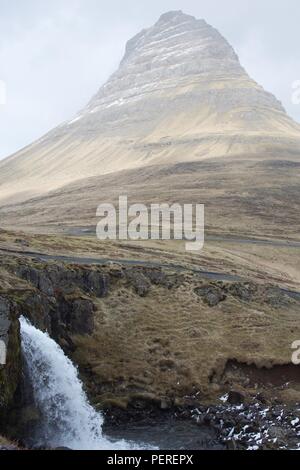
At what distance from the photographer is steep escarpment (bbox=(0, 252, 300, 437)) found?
34344 millimetres

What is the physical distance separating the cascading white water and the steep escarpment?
1190mm

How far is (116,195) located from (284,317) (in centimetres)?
12520

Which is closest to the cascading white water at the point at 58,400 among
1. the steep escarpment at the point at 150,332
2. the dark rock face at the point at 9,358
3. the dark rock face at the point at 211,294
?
the steep escarpment at the point at 150,332

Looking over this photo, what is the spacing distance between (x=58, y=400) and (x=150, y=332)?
12468 millimetres

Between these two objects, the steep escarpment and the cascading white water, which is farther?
the steep escarpment

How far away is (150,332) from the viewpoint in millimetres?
41438

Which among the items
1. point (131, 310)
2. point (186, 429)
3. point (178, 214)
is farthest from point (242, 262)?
point (178, 214)

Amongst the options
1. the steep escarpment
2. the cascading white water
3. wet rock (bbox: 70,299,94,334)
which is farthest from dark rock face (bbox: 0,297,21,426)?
wet rock (bbox: 70,299,94,334)

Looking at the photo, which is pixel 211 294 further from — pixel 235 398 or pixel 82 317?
pixel 235 398

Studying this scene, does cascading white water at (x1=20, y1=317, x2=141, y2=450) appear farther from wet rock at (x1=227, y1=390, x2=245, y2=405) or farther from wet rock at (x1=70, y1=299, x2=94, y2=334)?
wet rock at (x1=227, y1=390, x2=245, y2=405)

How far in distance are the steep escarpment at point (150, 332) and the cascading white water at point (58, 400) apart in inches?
46.8

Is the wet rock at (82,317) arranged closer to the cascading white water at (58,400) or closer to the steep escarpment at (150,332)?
the steep escarpment at (150,332)

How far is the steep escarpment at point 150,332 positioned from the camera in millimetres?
34344

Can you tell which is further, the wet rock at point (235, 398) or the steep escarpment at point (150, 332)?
the steep escarpment at point (150, 332)
